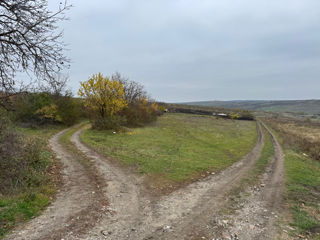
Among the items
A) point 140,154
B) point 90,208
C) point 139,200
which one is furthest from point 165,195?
point 140,154

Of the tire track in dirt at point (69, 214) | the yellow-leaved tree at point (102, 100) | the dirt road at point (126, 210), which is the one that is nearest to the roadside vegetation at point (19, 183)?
the tire track in dirt at point (69, 214)

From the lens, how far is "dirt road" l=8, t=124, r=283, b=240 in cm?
590

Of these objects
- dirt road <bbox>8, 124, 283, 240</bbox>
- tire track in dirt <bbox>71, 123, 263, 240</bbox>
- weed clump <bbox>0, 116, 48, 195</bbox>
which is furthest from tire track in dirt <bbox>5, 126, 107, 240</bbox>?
weed clump <bbox>0, 116, 48, 195</bbox>

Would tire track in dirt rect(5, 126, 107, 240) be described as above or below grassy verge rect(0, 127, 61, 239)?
below

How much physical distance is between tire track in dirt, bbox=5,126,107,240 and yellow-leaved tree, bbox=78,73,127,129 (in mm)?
21256

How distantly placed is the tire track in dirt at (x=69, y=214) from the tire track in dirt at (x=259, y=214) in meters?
4.12

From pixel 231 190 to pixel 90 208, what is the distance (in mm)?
6688

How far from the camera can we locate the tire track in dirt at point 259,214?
632 centimetres

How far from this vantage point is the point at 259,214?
7.79 m

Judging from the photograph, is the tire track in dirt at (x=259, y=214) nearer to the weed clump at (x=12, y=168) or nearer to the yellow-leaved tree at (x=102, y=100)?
the weed clump at (x=12, y=168)

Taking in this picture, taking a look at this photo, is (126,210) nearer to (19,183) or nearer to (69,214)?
(69,214)

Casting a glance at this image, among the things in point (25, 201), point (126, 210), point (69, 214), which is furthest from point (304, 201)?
point (25, 201)

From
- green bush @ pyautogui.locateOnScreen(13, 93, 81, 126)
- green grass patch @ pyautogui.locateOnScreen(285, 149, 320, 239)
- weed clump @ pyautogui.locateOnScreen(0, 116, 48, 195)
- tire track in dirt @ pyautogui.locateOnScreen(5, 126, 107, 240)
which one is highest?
green bush @ pyautogui.locateOnScreen(13, 93, 81, 126)

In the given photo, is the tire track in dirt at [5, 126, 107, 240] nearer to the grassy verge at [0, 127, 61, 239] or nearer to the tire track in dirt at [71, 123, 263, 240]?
the grassy verge at [0, 127, 61, 239]
